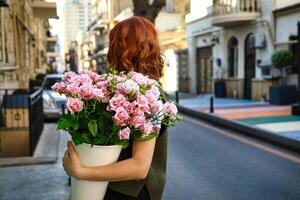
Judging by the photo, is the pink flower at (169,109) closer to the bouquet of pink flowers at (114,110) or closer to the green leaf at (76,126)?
the bouquet of pink flowers at (114,110)

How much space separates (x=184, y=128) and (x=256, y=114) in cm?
333

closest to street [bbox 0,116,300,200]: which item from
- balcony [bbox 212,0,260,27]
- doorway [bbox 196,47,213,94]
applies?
balcony [bbox 212,0,260,27]

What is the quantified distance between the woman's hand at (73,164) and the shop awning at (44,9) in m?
17.2

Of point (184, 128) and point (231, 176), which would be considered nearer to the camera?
point (231, 176)

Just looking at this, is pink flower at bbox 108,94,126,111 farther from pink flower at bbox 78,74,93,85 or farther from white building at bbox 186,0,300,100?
white building at bbox 186,0,300,100

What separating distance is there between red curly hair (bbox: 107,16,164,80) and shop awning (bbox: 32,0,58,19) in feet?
55.9

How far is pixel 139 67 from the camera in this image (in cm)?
223

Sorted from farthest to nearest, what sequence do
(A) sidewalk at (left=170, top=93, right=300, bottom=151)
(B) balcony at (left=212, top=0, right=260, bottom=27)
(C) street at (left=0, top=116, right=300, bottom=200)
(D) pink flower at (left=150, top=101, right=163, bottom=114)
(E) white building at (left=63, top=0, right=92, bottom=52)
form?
(B) balcony at (left=212, top=0, right=260, bottom=27) < (E) white building at (left=63, top=0, right=92, bottom=52) < (A) sidewalk at (left=170, top=93, right=300, bottom=151) < (C) street at (left=0, top=116, right=300, bottom=200) < (D) pink flower at (left=150, top=101, right=163, bottom=114)

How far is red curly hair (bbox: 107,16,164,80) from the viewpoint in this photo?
220 cm

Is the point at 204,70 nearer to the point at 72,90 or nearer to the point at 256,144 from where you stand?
the point at 256,144

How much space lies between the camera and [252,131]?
1173 cm

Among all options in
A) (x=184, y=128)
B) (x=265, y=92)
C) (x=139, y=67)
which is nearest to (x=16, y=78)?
(x=184, y=128)

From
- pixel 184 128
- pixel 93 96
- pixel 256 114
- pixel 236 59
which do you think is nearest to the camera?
pixel 93 96

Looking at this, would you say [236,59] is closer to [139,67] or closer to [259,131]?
[259,131]
